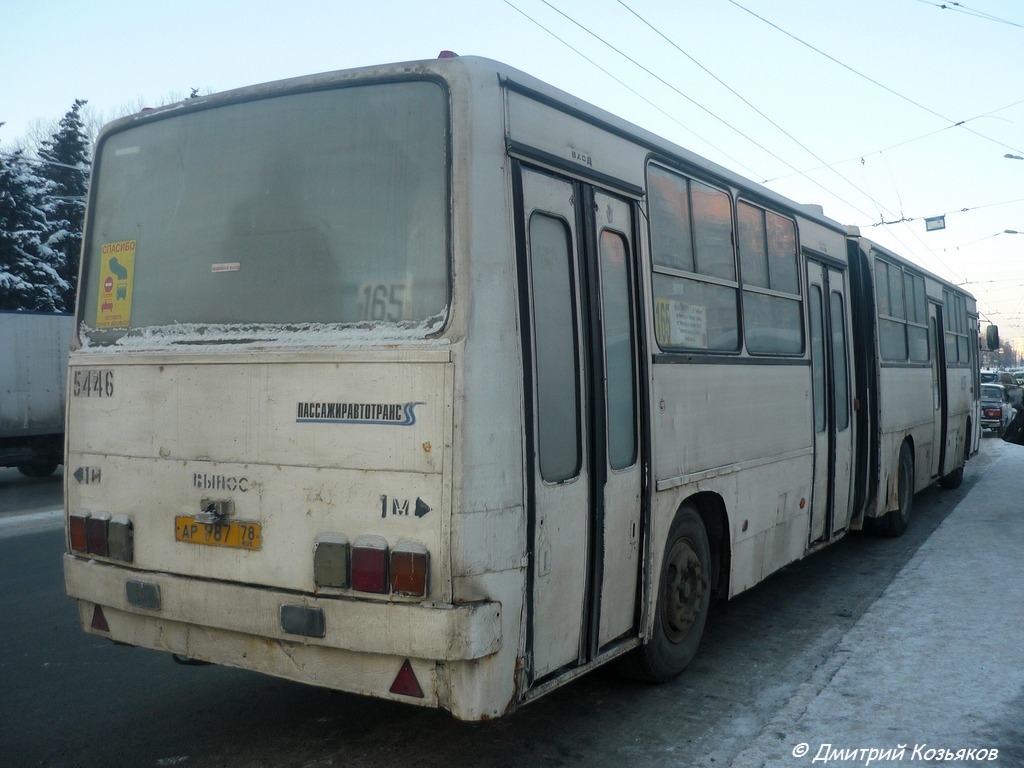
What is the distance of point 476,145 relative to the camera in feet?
13.0

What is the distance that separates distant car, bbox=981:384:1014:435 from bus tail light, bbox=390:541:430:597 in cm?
2868

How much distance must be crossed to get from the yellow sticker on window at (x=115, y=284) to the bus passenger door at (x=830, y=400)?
17.8 feet

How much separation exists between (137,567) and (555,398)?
7.06ft

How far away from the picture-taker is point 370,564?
384 cm

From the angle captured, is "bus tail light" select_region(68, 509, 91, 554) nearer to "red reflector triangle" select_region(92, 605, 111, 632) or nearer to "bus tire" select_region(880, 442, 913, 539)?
"red reflector triangle" select_region(92, 605, 111, 632)

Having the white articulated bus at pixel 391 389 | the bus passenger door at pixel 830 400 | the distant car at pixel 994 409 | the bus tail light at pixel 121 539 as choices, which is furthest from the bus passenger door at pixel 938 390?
the distant car at pixel 994 409

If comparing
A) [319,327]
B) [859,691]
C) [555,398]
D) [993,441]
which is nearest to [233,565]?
[319,327]

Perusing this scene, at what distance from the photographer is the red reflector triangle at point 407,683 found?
381 cm

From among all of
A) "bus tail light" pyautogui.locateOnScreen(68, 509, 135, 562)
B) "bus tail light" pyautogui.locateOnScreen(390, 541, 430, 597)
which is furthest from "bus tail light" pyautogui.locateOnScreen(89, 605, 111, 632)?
"bus tail light" pyautogui.locateOnScreen(390, 541, 430, 597)

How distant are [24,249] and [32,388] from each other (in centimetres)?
1711

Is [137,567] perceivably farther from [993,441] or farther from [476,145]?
[993,441]

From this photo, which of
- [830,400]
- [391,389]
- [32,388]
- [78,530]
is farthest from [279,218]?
[32,388]

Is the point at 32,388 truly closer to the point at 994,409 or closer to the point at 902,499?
the point at 902,499

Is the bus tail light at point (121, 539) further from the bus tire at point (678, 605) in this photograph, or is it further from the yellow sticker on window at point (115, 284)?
the bus tire at point (678, 605)
